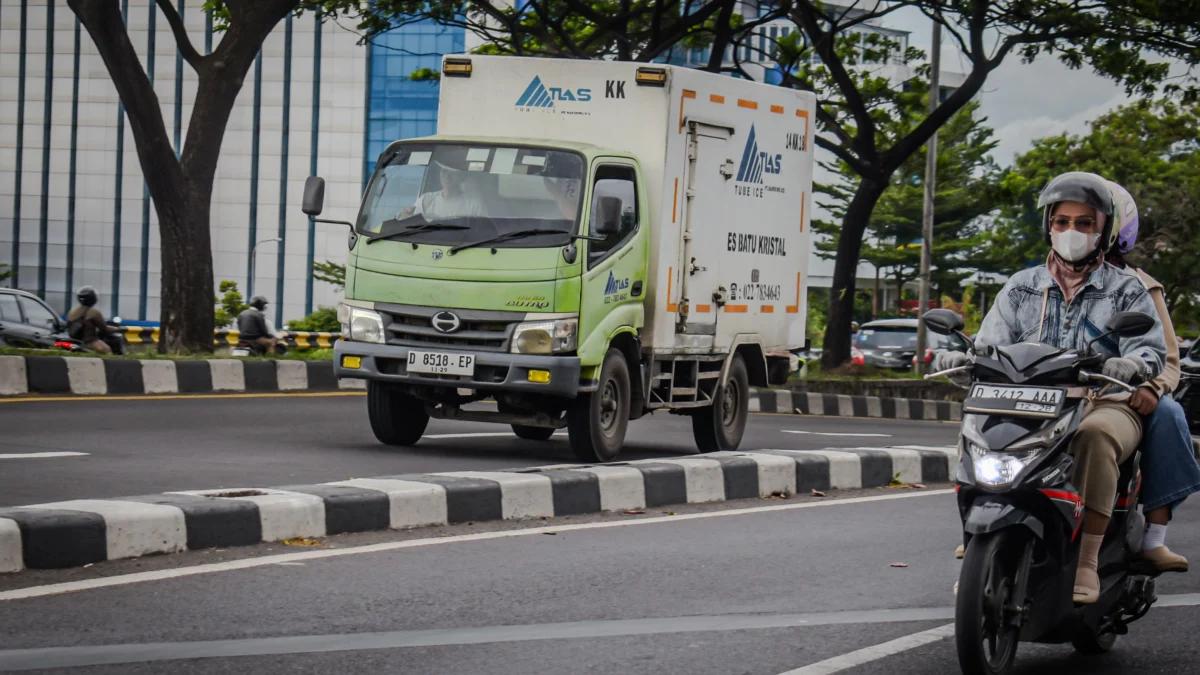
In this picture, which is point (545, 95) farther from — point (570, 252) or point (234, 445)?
point (234, 445)

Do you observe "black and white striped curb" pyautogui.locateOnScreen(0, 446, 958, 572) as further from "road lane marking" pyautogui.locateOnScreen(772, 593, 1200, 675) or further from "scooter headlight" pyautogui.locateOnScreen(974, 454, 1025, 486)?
"scooter headlight" pyautogui.locateOnScreen(974, 454, 1025, 486)

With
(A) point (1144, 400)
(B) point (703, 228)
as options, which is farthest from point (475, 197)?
(A) point (1144, 400)

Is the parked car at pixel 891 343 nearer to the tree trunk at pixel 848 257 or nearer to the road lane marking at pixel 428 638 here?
the tree trunk at pixel 848 257

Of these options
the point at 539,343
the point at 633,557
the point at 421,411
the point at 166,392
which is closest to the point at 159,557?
the point at 633,557

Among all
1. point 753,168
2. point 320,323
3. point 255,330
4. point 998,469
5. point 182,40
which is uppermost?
point 182,40

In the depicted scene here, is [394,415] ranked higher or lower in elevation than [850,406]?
higher

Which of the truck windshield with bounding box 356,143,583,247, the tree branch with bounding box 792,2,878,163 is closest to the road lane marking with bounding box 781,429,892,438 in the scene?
the truck windshield with bounding box 356,143,583,247

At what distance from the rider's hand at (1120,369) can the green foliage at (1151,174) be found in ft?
115

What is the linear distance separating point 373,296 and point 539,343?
4.19 feet

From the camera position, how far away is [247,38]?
18.3 m

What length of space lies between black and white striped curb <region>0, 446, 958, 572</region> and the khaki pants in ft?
12.3

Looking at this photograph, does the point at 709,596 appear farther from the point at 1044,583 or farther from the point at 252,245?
the point at 252,245

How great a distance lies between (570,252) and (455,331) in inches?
38.1

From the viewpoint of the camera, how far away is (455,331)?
1116cm
